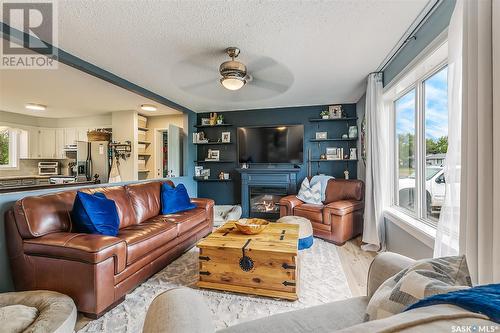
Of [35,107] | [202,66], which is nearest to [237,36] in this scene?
[202,66]

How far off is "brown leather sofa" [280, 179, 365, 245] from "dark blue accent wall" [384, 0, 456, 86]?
182 centimetres

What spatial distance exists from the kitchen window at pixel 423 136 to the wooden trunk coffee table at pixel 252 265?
1.38 m

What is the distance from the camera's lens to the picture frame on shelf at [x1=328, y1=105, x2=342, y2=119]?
4418 mm

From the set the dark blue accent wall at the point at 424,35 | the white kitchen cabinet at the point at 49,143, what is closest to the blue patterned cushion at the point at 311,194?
the dark blue accent wall at the point at 424,35

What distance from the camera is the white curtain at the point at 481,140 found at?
3.25 feet

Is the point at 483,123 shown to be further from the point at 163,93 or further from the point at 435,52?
the point at 163,93

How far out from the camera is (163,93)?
148 inches

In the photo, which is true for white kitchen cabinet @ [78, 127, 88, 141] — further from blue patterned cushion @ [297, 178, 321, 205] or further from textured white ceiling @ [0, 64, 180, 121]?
blue patterned cushion @ [297, 178, 321, 205]

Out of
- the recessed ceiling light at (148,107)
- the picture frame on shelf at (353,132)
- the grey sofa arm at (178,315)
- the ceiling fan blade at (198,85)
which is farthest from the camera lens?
the recessed ceiling light at (148,107)

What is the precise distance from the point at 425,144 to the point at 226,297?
2.45 metres

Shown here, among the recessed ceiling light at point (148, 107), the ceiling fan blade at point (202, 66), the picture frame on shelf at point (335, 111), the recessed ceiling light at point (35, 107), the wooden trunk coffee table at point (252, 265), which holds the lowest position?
the wooden trunk coffee table at point (252, 265)

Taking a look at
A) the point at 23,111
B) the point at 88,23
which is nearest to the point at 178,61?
the point at 88,23

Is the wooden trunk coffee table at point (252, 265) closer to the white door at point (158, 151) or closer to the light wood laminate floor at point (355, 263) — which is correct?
the light wood laminate floor at point (355, 263)

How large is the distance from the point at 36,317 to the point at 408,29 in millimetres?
3609
